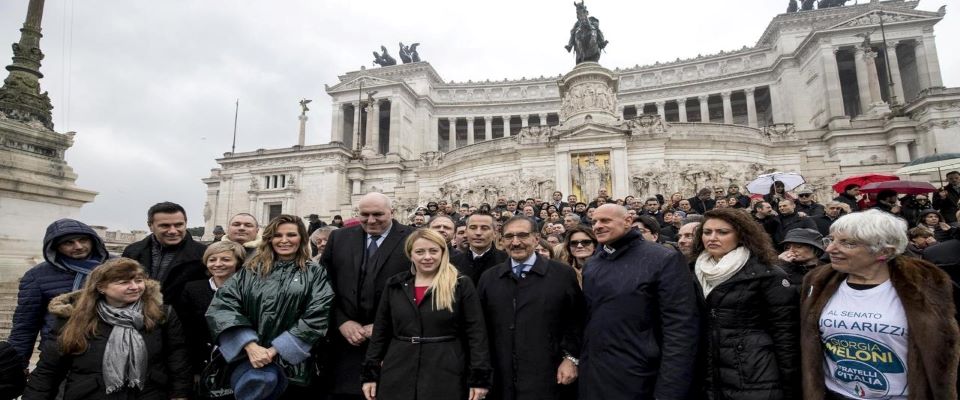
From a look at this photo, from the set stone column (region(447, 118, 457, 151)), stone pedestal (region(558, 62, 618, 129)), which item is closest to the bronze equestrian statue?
stone pedestal (region(558, 62, 618, 129))

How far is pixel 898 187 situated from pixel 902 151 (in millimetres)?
30953

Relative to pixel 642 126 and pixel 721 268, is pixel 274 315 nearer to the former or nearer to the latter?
pixel 721 268

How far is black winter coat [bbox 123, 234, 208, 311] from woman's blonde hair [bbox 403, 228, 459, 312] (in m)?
2.47

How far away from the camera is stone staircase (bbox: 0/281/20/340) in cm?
792

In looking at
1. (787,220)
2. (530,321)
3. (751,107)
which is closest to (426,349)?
(530,321)

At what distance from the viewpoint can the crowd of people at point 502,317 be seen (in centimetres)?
331

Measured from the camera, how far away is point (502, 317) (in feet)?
14.0

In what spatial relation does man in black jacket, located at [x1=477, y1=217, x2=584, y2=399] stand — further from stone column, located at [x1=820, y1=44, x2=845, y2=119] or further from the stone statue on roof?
the stone statue on roof

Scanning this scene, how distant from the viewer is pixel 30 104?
32.9 feet

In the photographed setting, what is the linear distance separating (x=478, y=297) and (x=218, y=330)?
2221 millimetres

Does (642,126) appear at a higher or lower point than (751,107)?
lower

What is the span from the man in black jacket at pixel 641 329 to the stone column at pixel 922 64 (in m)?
59.3

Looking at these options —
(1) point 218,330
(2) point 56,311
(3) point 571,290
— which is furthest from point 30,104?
(3) point 571,290

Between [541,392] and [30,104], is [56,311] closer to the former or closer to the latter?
[541,392]
